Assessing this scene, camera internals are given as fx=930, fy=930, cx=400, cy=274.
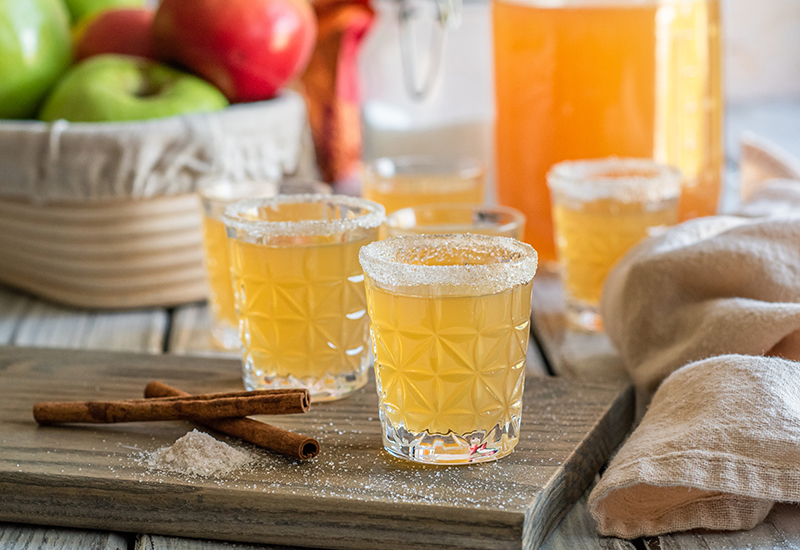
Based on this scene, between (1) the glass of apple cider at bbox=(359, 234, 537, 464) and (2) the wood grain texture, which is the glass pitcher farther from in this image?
(1) the glass of apple cider at bbox=(359, 234, 537, 464)

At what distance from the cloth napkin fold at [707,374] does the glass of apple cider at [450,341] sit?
110 mm

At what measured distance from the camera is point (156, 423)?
87cm

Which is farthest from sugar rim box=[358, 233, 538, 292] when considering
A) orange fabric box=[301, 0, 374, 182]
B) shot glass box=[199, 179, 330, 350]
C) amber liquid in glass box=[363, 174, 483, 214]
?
orange fabric box=[301, 0, 374, 182]

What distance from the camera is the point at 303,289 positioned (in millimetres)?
911

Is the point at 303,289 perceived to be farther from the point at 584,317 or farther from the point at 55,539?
the point at 584,317

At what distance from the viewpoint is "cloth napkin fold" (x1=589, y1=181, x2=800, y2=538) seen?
28.2 inches

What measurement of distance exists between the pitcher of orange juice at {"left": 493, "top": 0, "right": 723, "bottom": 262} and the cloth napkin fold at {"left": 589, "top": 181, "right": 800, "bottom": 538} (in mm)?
286

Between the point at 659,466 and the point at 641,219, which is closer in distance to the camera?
the point at 659,466

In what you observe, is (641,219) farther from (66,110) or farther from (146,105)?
(66,110)

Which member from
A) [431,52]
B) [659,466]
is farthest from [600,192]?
[431,52]

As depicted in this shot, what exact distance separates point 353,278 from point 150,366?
0.88 feet

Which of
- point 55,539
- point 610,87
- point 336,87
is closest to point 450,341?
point 55,539

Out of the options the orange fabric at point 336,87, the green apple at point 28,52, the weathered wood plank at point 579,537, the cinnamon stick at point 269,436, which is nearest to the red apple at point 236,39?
the green apple at point 28,52

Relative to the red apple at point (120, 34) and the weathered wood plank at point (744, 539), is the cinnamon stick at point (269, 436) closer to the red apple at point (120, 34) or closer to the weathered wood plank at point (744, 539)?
the weathered wood plank at point (744, 539)
